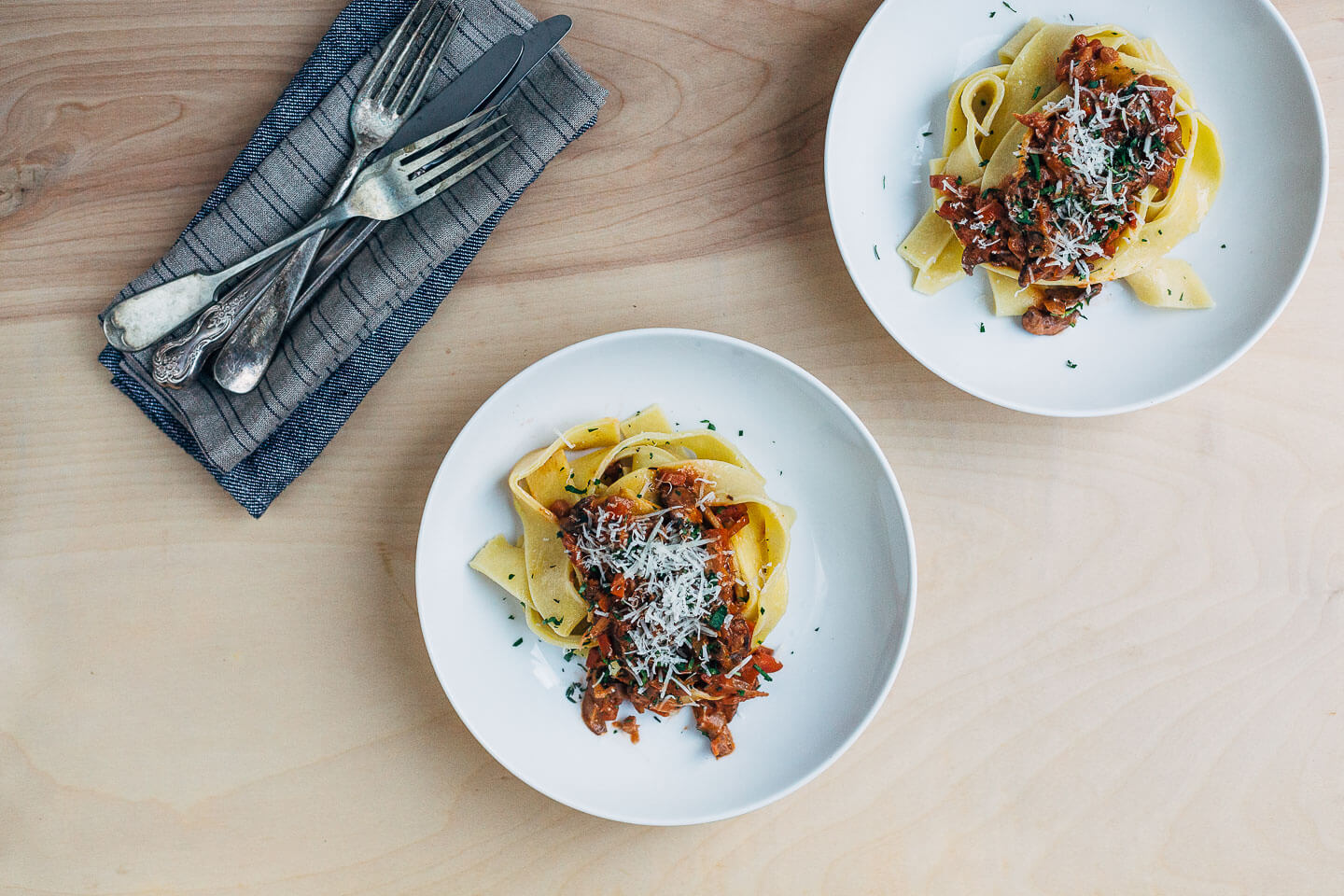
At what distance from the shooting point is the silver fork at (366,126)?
2.13 metres

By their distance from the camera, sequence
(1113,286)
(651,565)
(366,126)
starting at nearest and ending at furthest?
(651,565)
(366,126)
(1113,286)

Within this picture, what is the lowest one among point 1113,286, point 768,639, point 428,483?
point 768,639

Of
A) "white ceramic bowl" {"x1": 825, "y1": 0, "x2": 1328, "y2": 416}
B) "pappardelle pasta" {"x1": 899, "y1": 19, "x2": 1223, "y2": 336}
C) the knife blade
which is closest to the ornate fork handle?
the knife blade

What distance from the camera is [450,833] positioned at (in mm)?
2453

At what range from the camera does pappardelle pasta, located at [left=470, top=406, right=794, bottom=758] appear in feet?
6.78

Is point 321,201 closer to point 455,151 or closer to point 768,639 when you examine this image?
point 455,151

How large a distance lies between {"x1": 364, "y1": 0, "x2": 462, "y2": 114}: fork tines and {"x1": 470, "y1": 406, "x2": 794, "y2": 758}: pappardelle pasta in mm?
959

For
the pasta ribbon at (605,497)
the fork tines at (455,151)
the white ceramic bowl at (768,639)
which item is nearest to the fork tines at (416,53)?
the fork tines at (455,151)

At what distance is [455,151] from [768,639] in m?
1.55

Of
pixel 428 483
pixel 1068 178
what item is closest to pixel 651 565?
pixel 428 483

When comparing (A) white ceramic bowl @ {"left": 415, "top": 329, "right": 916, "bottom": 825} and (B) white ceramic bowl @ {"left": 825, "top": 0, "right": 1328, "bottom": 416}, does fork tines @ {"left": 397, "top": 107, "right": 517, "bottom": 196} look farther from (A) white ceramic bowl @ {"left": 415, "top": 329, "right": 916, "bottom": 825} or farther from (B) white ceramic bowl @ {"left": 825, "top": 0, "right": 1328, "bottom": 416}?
(B) white ceramic bowl @ {"left": 825, "top": 0, "right": 1328, "bottom": 416}

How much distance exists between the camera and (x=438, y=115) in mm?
2111

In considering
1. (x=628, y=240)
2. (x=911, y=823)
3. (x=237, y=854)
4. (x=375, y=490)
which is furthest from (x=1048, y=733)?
(x=237, y=854)

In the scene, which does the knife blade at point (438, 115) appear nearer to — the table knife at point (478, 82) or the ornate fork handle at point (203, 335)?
the table knife at point (478, 82)
